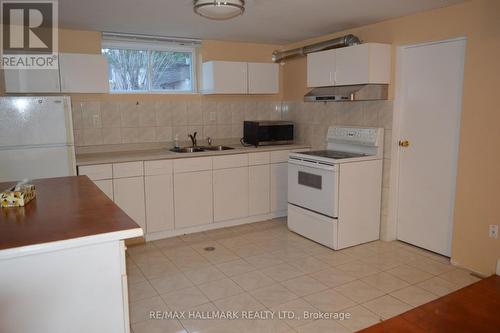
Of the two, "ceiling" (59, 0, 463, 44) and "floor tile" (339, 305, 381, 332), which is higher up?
"ceiling" (59, 0, 463, 44)

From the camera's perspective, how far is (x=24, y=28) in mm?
3744

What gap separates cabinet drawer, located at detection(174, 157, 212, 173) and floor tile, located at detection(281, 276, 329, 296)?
5.54 ft

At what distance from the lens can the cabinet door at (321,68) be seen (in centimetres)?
412

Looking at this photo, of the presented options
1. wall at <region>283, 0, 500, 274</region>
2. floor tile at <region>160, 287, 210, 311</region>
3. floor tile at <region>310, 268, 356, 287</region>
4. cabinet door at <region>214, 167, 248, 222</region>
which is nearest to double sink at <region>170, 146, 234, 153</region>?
cabinet door at <region>214, 167, 248, 222</region>

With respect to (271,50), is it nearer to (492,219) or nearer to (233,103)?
(233,103)

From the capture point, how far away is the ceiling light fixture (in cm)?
284

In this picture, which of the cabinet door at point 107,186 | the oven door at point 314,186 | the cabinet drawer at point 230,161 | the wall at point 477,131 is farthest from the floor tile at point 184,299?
the wall at point 477,131

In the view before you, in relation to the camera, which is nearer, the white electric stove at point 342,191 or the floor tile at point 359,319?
the floor tile at point 359,319

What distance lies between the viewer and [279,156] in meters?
4.86

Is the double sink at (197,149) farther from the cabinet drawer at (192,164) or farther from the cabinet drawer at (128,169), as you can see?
the cabinet drawer at (128,169)

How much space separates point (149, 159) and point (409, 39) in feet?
9.27

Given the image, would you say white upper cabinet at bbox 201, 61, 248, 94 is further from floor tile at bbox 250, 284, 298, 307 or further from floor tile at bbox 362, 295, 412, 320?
floor tile at bbox 362, 295, 412, 320

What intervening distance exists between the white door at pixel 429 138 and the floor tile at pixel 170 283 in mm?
2320

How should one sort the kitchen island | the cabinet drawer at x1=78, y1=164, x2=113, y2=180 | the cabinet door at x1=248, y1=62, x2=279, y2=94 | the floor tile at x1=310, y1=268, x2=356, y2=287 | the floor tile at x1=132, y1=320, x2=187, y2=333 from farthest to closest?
the cabinet door at x1=248, y1=62, x2=279, y2=94
the cabinet drawer at x1=78, y1=164, x2=113, y2=180
the floor tile at x1=310, y1=268, x2=356, y2=287
the floor tile at x1=132, y1=320, x2=187, y2=333
the kitchen island
